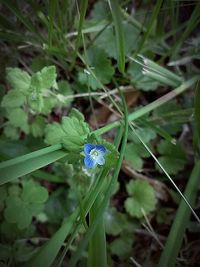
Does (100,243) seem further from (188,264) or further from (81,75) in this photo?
(81,75)

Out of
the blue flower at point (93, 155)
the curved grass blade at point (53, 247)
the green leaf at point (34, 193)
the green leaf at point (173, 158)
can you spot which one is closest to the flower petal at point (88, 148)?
the blue flower at point (93, 155)

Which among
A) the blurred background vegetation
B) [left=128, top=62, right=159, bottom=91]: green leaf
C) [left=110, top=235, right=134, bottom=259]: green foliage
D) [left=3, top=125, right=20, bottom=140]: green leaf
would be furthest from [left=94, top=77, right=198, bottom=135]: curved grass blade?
[left=110, top=235, right=134, bottom=259]: green foliage

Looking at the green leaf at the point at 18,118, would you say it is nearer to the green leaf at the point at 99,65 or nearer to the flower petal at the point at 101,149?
the green leaf at the point at 99,65

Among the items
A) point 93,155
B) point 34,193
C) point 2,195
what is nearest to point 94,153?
point 93,155

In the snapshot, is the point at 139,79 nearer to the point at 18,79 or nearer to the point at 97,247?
the point at 18,79

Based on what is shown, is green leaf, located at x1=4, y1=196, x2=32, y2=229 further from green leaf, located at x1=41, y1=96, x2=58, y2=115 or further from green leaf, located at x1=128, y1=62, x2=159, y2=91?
green leaf, located at x1=128, y1=62, x2=159, y2=91
